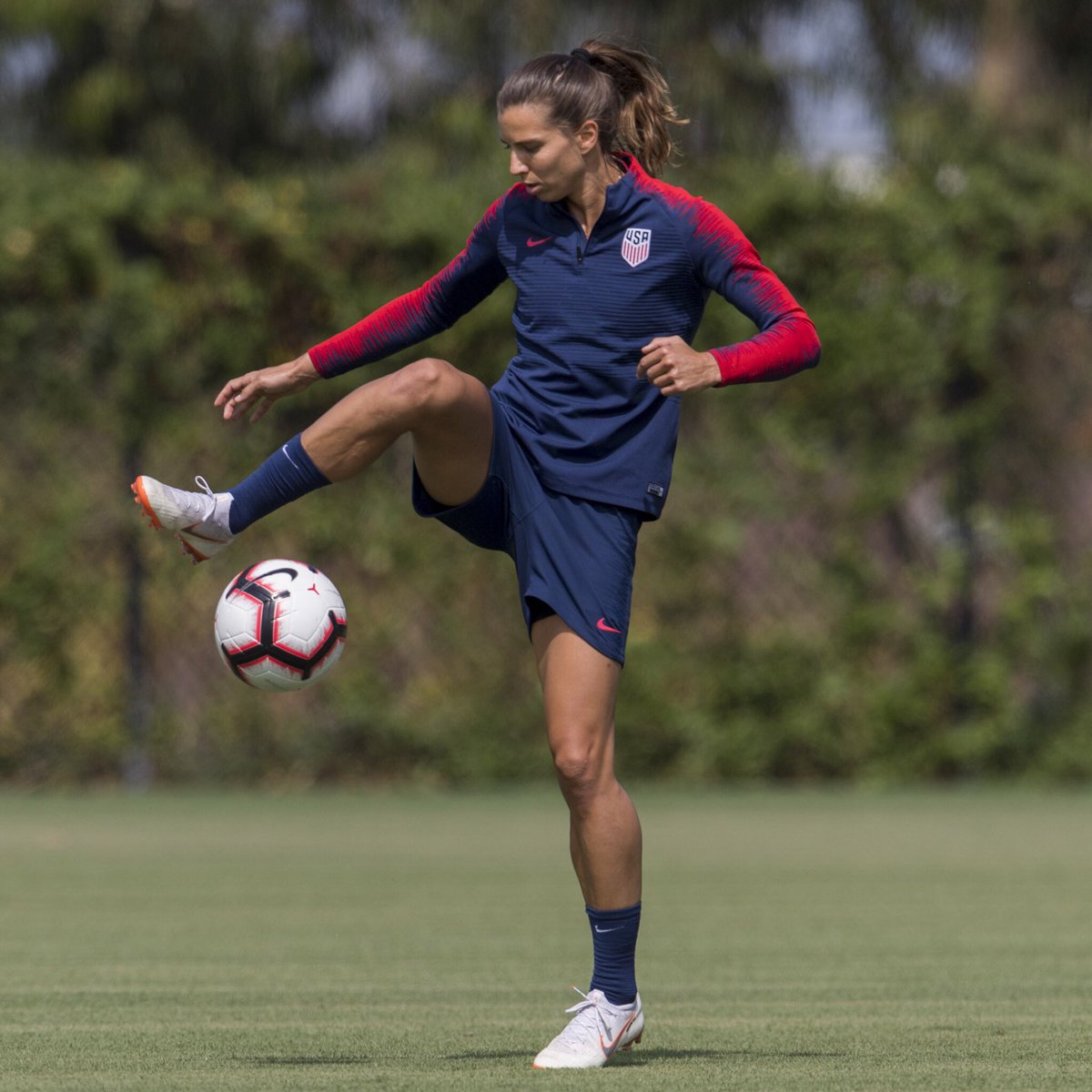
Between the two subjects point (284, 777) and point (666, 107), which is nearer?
point (666, 107)

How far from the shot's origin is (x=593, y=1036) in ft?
14.5

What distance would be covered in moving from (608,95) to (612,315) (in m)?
0.50

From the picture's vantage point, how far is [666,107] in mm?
4949

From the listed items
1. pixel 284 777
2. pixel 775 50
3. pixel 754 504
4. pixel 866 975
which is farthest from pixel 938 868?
pixel 775 50

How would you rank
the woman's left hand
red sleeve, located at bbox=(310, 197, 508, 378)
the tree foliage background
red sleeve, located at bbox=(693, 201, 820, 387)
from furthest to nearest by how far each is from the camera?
the tree foliage background < red sleeve, located at bbox=(310, 197, 508, 378) < red sleeve, located at bbox=(693, 201, 820, 387) < the woman's left hand

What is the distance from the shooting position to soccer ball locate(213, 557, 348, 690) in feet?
15.7

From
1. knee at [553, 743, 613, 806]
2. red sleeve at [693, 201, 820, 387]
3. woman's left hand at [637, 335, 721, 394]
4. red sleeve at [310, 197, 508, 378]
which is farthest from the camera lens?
red sleeve at [310, 197, 508, 378]

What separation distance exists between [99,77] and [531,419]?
16198mm

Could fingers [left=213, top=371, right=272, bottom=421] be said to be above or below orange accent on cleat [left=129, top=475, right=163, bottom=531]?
above

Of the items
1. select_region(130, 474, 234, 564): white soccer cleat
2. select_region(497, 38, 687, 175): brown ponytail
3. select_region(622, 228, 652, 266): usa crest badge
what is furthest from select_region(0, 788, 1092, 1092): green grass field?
select_region(497, 38, 687, 175): brown ponytail

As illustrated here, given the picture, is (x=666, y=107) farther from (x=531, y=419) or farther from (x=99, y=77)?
(x=99, y=77)

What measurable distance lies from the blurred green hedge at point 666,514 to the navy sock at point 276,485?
7538mm

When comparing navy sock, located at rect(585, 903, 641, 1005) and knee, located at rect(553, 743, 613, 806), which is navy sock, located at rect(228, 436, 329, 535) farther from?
navy sock, located at rect(585, 903, 641, 1005)

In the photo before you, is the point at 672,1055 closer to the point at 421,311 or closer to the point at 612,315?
the point at 612,315
